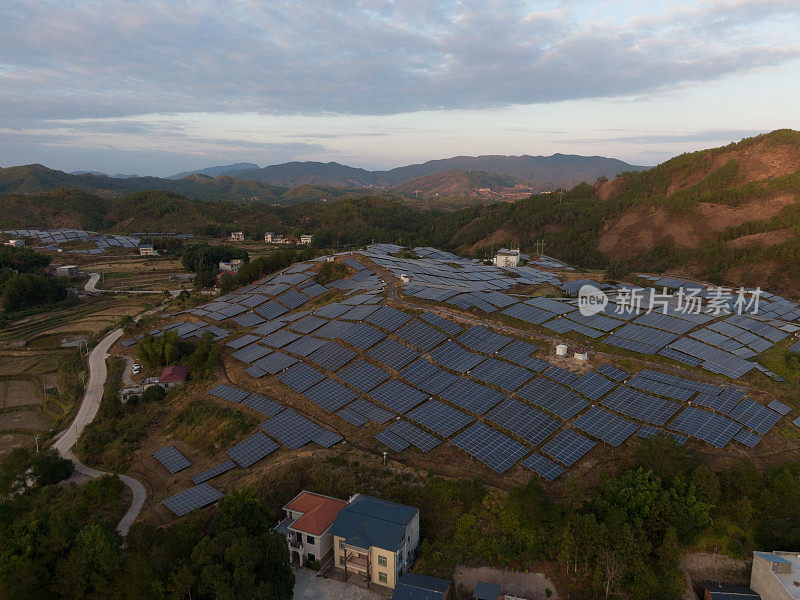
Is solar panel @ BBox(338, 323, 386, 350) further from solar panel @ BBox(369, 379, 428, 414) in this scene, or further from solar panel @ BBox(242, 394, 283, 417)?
solar panel @ BBox(242, 394, 283, 417)

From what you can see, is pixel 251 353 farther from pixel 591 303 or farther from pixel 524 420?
pixel 591 303

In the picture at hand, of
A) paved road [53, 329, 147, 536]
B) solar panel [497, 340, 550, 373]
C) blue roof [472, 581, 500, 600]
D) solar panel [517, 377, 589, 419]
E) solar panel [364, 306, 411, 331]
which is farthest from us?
solar panel [364, 306, 411, 331]

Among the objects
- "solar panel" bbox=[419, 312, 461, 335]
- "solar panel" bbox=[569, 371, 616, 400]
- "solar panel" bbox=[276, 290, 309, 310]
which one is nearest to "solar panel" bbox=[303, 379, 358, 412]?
"solar panel" bbox=[419, 312, 461, 335]

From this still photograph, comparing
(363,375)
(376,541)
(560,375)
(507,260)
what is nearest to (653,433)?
(560,375)

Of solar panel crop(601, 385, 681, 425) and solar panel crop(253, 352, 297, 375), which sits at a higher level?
solar panel crop(601, 385, 681, 425)

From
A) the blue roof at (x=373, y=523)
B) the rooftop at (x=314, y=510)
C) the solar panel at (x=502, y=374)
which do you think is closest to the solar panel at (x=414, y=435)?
the blue roof at (x=373, y=523)

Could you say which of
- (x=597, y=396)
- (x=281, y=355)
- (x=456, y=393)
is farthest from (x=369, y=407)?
(x=597, y=396)
